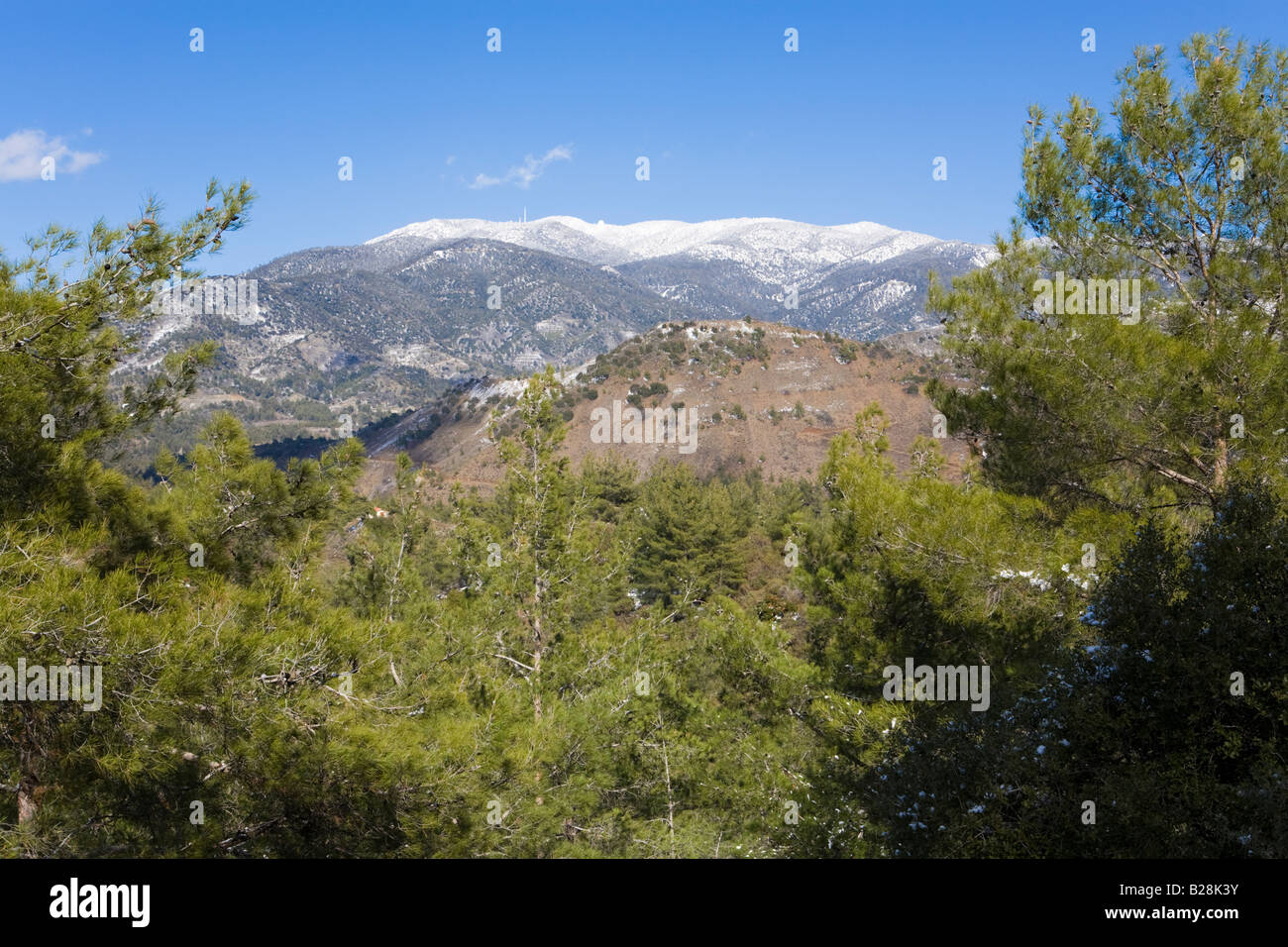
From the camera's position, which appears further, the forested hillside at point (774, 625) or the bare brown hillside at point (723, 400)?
the bare brown hillside at point (723, 400)

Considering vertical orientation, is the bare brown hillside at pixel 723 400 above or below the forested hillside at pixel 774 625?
above

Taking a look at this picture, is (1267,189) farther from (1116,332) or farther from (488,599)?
(488,599)

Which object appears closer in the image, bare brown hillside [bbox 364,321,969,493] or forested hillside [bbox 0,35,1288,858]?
forested hillside [bbox 0,35,1288,858]

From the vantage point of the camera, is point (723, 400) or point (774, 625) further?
point (723, 400)
